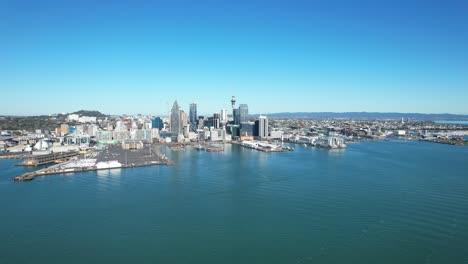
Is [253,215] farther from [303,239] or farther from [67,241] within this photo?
[67,241]

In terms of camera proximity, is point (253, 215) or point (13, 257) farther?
point (253, 215)

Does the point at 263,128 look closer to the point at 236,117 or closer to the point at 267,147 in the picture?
the point at 236,117

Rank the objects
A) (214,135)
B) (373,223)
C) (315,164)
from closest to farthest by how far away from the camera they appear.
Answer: (373,223) → (315,164) → (214,135)

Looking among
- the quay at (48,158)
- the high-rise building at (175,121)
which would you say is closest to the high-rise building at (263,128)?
the high-rise building at (175,121)

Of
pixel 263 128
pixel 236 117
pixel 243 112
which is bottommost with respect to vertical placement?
pixel 263 128

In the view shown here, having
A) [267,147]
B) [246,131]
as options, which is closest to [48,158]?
[267,147]

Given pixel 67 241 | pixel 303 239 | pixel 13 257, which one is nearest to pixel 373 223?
pixel 303 239
